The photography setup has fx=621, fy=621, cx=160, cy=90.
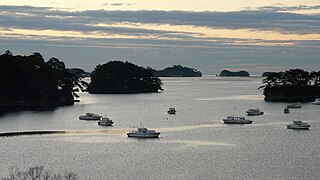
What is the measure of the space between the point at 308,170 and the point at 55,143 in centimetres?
2440

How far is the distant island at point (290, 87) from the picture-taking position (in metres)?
127

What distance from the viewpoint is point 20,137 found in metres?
60.9

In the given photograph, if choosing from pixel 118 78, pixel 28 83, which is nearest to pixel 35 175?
pixel 28 83

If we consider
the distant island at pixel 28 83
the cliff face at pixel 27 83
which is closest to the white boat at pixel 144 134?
the distant island at pixel 28 83

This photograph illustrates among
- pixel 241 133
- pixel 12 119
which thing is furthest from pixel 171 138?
pixel 12 119

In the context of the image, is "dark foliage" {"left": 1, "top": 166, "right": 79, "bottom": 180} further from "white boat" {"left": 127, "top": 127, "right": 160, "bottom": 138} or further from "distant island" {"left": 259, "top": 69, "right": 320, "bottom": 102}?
"distant island" {"left": 259, "top": 69, "right": 320, "bottom": 102}

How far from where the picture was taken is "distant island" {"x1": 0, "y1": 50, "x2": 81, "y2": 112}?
10344 cm

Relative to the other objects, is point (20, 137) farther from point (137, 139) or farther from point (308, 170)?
point (308, 170)

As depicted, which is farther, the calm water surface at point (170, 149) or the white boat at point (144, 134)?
the white boat at point (144, 134)

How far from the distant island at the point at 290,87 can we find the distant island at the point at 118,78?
47154 millimetres

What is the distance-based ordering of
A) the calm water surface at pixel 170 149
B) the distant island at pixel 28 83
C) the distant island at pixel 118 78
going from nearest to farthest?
the calm water surface at pixel 170 149
the distant island at pixel 28 83
the distant island at pixel 118 78

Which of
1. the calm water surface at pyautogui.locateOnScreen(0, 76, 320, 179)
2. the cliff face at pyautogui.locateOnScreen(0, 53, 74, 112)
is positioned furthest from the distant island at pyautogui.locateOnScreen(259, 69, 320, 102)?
the cliff face at pyautogui.locateOnScreen(0, 53, 74, 112)

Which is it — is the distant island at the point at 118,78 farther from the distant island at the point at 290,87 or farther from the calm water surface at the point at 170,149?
the calm water surface at the point at 170,149

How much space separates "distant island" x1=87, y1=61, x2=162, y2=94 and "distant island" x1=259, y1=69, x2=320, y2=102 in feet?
155
